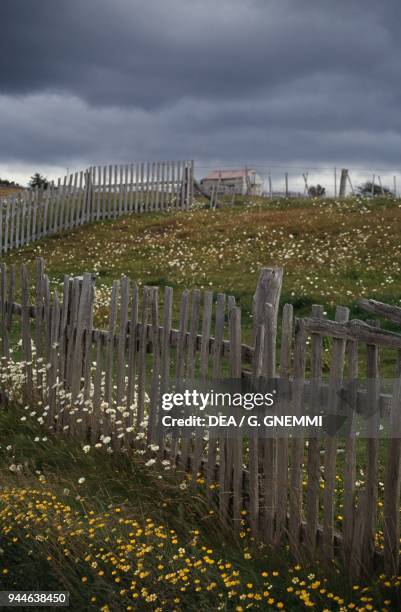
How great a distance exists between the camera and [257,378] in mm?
5586

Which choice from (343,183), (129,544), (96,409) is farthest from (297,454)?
(343,183)

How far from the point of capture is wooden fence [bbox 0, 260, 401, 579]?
474 centimetres

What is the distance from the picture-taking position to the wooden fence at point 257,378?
15.6ft

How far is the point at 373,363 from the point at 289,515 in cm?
141

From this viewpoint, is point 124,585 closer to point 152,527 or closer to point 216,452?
point 152,527

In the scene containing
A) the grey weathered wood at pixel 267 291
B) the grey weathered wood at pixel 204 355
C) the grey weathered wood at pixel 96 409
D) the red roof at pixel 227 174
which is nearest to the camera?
the grey weathered wood at pixel 267 291

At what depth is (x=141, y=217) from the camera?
28.0 m

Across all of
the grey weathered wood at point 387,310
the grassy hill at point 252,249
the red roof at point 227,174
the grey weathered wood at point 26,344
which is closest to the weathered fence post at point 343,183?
the grassy hill at point 252,249

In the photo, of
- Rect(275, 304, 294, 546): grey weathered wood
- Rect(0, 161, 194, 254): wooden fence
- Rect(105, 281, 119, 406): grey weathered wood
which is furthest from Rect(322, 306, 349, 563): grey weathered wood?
Rect(0, 161, 194, 254): wooden fence

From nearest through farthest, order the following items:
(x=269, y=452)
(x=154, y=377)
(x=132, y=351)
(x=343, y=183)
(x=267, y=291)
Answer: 1. (x=269, y=452)
2. (x=267, y=291)
3. (x=154, y=377)
4. (x=132, y=351)
5. (x=343, y=183)

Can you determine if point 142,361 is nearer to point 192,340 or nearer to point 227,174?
point 192,340

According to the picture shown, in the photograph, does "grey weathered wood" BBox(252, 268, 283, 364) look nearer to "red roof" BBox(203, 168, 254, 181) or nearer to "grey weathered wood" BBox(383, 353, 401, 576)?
"grey weathered wood" BBox(383, 353, 401, 576)

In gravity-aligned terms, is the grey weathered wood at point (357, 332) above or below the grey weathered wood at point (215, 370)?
above

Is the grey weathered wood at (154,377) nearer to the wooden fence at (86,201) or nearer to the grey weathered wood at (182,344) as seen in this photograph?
the grey weathered wood at (182,344)
